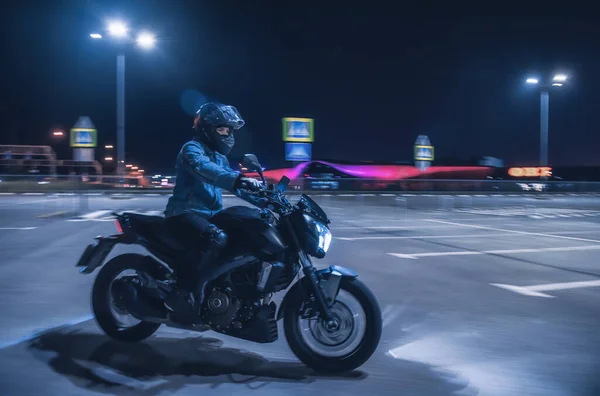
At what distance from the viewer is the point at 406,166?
5975 cm

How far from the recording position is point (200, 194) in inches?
197

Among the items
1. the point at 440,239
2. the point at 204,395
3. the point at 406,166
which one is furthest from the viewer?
the point at 406,166

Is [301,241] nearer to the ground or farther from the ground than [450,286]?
farther from the ground

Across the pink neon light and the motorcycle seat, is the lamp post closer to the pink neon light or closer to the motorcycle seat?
the pink neon light

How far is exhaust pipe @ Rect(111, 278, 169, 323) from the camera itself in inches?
202

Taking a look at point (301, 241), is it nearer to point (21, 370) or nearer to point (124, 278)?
point (124, 278)

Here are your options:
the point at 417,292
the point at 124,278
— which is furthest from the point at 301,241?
the point at 417,292

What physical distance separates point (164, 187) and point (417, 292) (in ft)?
122

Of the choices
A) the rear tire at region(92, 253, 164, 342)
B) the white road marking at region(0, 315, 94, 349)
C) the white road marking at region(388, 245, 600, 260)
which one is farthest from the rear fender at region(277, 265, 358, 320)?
the white road marking at region(388, 245, 600, 260)

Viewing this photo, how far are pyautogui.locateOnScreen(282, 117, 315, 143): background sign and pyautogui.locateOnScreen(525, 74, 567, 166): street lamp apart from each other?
56.1ft

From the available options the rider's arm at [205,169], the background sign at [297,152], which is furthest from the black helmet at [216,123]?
the background sign at [297,152]

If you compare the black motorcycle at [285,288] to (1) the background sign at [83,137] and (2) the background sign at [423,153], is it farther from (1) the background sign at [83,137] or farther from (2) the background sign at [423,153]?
(2) the background sign at [423,153]

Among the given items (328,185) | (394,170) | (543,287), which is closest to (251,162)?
(543,287)

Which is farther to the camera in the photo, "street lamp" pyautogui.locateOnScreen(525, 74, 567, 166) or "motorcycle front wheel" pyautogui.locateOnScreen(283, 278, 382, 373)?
"street lamp" pyautogui.locateOnScreen(525, 74, 567, 166)
